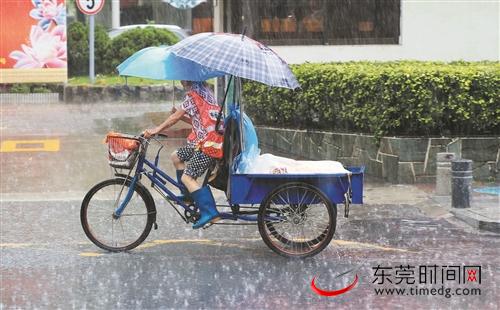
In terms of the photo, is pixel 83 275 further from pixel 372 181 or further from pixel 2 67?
pixel 2 67

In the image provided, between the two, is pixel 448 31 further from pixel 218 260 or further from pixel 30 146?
pixel 218 260

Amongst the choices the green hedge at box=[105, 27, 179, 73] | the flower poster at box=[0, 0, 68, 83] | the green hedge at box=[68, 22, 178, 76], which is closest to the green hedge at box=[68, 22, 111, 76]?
the green hedge at box=[68, 22, 178, 76]

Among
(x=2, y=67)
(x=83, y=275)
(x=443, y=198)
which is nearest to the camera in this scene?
(x=83, y=275)

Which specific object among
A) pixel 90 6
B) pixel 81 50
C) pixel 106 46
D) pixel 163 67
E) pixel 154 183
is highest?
pixel 90 6

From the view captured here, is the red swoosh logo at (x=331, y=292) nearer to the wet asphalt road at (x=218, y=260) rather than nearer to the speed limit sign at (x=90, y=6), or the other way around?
the wet asphalt road at (x=218, y=260)

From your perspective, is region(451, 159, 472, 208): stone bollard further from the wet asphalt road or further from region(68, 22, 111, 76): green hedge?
region(68, 22, 111, 76): green hedge

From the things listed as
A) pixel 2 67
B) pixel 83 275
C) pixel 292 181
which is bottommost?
pixel 83 275

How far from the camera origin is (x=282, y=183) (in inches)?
290

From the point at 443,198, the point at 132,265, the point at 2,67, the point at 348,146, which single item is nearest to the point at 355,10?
the point at 348,146

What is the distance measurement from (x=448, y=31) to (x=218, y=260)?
341 inches

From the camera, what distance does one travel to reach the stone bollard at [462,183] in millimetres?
9344

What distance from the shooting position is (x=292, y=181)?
7355 millimetres

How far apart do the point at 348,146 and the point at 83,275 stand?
5867 millimetres

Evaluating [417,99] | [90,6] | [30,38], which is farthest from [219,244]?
[30,38]
